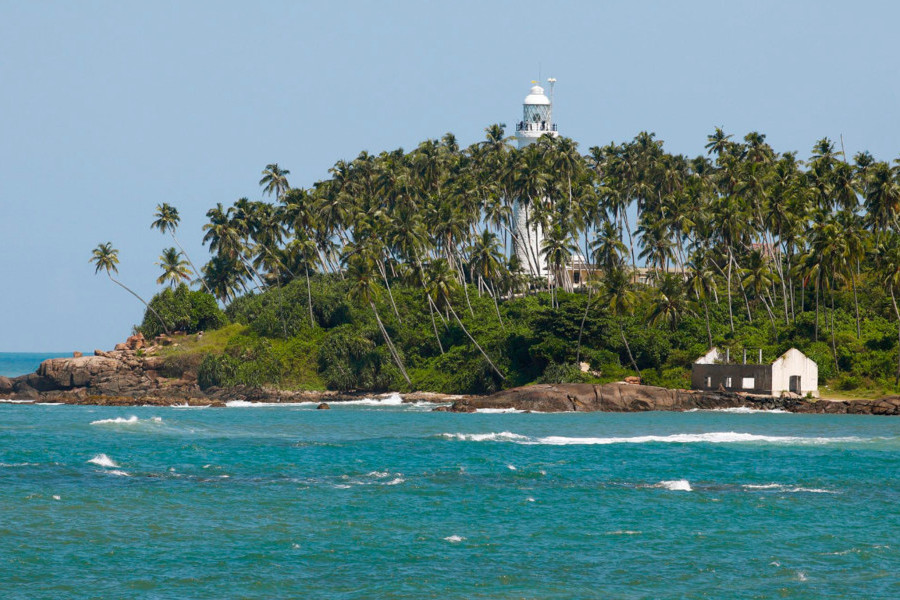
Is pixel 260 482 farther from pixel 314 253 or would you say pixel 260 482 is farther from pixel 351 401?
pixel 314 253

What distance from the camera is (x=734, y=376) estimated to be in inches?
3442

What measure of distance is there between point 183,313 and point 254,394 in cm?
2100

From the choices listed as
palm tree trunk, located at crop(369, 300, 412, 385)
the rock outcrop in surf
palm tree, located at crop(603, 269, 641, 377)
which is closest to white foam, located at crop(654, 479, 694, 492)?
the rock outcrop in surf

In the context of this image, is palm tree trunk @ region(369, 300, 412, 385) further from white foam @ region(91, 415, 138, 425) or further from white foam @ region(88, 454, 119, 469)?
white foam @ region(88, 454, 119, 469)

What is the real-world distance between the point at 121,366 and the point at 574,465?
71915 mm

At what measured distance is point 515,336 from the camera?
99.6 metres

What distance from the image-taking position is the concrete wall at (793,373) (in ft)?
281

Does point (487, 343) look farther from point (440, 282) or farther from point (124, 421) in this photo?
point (124, 421)

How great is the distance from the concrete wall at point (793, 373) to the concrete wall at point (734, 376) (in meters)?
0.55

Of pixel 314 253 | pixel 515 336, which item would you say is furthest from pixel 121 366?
pixel 515 336

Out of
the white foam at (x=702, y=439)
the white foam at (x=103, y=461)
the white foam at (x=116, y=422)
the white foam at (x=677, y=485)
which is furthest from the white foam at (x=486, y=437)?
the white foam at (x=116, y=422)

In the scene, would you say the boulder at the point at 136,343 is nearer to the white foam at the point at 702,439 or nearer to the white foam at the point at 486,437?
the white foam at the point at 486,437

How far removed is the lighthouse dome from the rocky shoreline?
48.2 m

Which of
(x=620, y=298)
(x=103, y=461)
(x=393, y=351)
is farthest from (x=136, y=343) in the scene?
(x=103, y=461)
